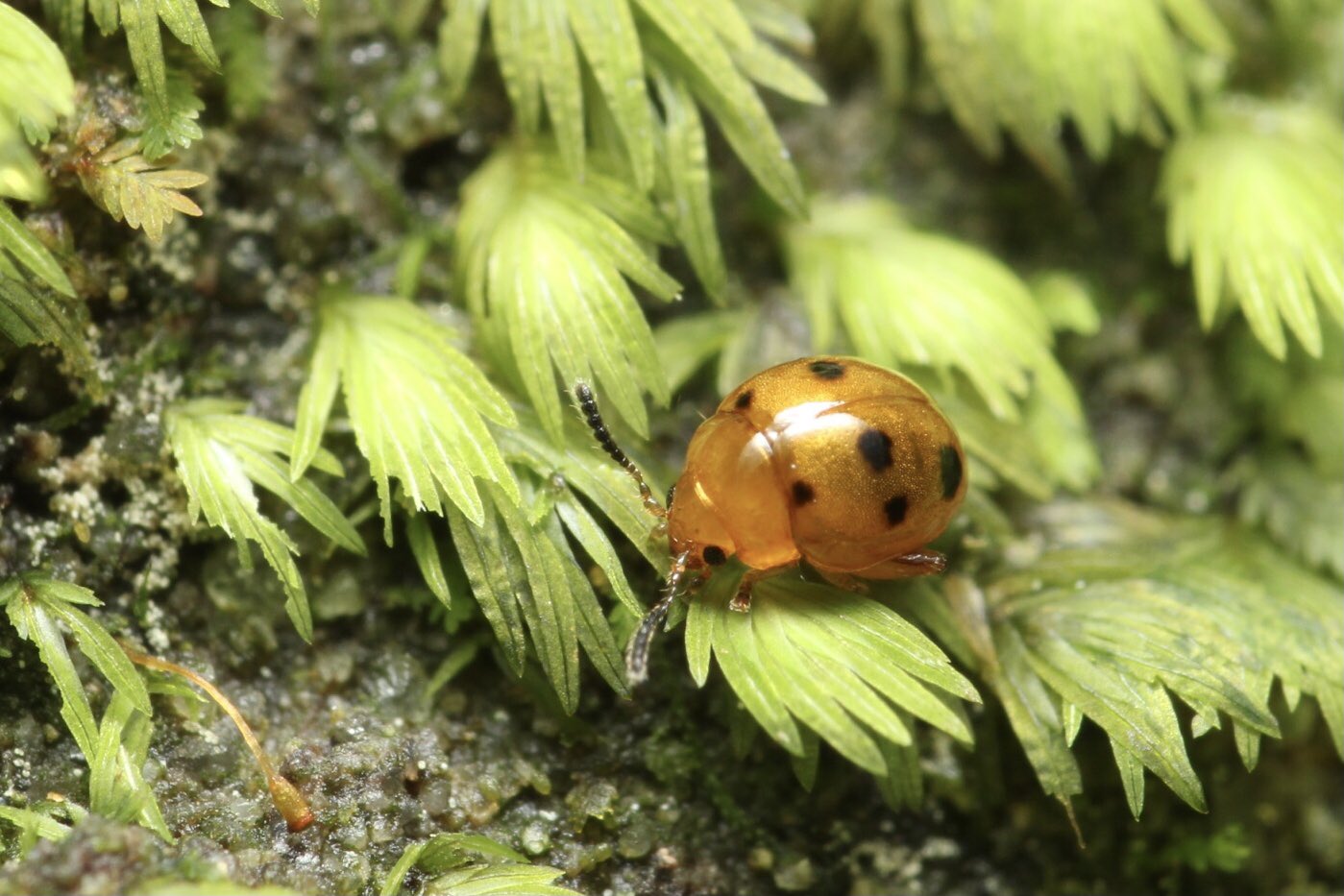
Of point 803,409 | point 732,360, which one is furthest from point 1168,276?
point 803,409

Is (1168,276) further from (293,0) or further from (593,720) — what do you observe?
(293,0)

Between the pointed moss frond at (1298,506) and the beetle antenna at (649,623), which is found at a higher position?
the beetle antenna at (649,623)

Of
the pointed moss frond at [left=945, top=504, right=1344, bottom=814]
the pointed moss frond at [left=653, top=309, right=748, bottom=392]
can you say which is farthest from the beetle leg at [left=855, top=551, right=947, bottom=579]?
the pointed moss frond at [left=653, top=309, right=748, bottom=392]

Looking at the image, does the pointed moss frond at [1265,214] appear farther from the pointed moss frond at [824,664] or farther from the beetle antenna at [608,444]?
the beetle antenna at [608,444]

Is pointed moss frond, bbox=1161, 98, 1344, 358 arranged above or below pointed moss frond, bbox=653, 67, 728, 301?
below

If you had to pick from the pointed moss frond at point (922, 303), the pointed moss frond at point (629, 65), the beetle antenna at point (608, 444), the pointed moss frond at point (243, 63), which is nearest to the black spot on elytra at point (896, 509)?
the beetle antenna at point (608, 444)

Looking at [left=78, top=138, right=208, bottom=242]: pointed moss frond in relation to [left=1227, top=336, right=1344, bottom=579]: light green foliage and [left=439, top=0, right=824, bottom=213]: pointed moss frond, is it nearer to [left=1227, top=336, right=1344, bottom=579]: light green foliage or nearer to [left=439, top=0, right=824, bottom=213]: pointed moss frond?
[left=439, top=0, right=824, bottom=213]: pointed moss frond
